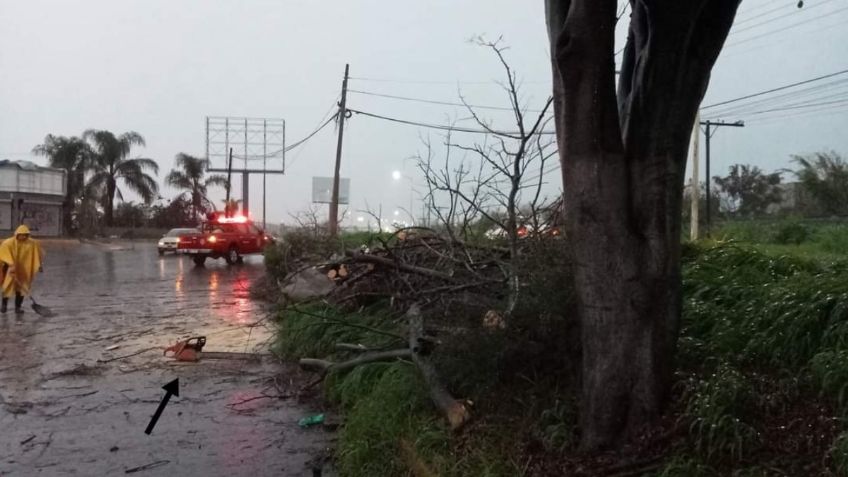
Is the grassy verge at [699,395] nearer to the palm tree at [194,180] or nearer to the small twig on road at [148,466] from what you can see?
the small twig on road at [148,466]

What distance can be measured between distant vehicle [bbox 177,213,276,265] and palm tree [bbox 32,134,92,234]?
32748 mm

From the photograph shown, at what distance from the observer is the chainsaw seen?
10.3m

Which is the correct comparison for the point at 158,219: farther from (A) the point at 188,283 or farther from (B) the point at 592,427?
(B) the point at 592,427

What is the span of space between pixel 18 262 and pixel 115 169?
5064cm

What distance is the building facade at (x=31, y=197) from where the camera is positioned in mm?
46406

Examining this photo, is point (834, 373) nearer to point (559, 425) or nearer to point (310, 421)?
point (559, 425)

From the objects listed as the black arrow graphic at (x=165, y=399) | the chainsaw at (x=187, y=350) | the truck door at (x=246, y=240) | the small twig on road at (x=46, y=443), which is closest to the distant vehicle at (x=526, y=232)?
the black arrow graphic at (x=165, y=399)

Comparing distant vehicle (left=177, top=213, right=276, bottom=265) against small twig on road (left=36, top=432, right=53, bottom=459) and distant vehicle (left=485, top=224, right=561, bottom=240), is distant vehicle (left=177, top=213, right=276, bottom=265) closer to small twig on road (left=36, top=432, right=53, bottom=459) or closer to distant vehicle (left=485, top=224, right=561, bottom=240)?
distant vehicle (left=485, top=224, right=561, bottom=240)

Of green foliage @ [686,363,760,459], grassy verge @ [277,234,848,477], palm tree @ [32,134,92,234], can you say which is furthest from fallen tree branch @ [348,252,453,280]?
palm tree @ [32,134,92,234]

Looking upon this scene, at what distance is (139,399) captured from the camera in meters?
8.21

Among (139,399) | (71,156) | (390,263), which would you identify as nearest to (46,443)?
(139,399)

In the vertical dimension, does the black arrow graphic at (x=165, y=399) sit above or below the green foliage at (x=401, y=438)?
below

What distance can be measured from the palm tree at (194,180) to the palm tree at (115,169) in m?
4.77

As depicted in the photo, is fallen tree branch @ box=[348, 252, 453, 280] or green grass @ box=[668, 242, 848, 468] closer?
green grass @ box=[668, 242, 848, 468]
